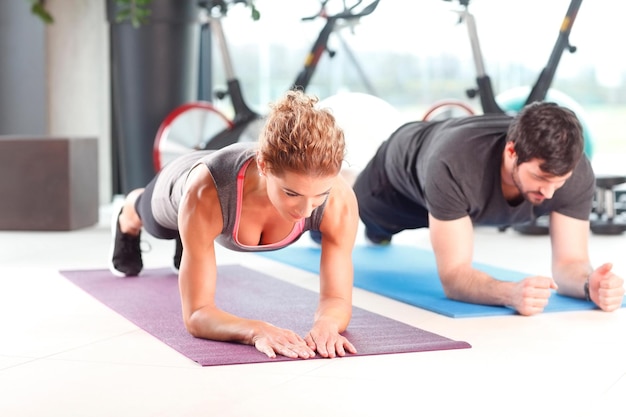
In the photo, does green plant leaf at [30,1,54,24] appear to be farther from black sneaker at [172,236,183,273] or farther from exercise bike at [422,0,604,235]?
black sneaker at [172,236,183,273]

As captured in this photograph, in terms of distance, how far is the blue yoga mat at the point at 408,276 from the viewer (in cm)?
288

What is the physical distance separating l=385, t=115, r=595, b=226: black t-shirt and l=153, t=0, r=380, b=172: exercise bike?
2.31 m

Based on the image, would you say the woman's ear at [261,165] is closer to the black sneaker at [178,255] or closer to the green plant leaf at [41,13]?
the black sneaker at [178,255]

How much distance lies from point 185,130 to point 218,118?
211mm

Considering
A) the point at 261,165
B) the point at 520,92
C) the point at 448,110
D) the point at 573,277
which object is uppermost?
the point at 261,165

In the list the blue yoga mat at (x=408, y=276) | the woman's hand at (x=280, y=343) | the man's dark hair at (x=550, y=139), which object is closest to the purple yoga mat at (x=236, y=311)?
the woman's hand at (x=280, y=343)

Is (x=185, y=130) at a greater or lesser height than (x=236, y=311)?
greater

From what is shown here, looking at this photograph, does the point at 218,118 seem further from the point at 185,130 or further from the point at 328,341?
the point at 328,341

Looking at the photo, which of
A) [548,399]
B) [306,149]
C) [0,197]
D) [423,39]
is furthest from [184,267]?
[423,39]

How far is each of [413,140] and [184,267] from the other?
3.89 ft

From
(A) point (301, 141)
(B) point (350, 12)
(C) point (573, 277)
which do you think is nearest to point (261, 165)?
(A) point (301, 141)

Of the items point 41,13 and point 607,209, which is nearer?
point 607,209

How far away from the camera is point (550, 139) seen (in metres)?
2.61

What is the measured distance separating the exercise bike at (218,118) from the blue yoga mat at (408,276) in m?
1.35
